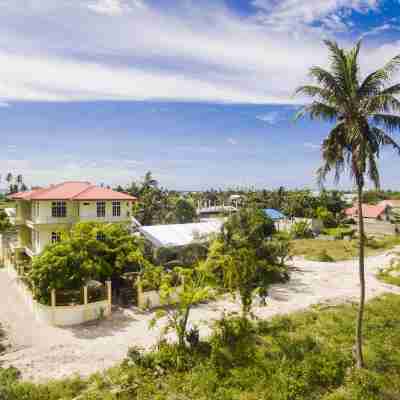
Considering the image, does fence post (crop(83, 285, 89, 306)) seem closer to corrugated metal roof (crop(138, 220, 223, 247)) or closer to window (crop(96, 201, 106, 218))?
corrugated metal roof (crop(138, 220, 223, 247))

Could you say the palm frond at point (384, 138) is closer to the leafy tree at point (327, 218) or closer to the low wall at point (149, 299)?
the low wall at point (149, 299)

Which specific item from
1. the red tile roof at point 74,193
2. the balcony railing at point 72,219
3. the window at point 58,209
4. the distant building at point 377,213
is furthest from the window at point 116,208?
the distant building at point 377,213

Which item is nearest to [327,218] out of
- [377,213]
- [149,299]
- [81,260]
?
[377,213]

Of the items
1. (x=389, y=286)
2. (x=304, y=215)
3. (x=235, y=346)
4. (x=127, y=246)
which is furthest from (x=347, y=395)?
(x=304, y=215)

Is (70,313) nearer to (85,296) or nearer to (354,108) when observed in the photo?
(85,296)

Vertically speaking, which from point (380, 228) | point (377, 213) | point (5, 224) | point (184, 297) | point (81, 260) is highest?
point (5, 224)

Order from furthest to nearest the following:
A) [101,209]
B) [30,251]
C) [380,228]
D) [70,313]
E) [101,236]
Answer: [380,228], [30,251], [101,209], [101,236], [70,313]

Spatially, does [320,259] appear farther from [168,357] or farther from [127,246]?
[168,357]
